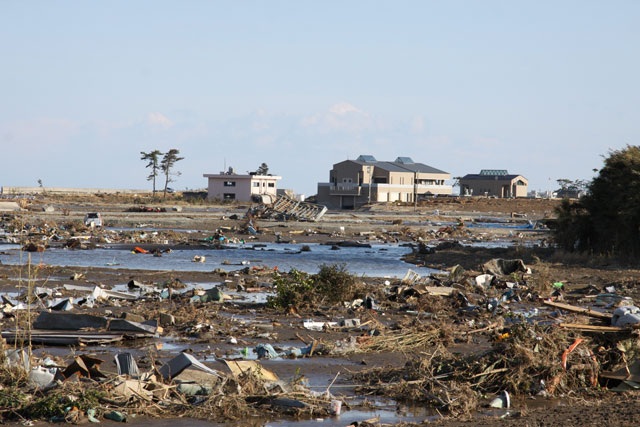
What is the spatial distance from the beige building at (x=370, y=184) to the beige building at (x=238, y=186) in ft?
24.5

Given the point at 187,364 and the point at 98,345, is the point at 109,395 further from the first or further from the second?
the point at 98,345

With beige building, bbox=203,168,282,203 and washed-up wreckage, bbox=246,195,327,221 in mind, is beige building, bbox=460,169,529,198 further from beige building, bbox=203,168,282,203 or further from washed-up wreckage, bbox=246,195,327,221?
washed-up wreckage, bbox=246,195,327,221

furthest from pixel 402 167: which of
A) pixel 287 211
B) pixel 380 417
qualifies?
pixel 380 417

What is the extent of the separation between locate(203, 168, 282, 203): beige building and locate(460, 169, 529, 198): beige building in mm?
41115

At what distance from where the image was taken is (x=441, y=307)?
53.6 feet

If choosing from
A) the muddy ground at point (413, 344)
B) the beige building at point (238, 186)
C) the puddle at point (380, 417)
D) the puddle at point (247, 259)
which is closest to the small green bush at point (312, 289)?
the muddy ground at point (413, 344)

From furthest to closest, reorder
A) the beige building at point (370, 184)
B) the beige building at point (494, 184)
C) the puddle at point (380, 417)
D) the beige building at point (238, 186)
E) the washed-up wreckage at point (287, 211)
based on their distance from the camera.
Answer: the beige building at point (494, 184) → the beige building at point (370, 184) → the beige building at point (238, 186) → the washed-up wreckage at point (287, 211) → the puddle at point (380, 417)

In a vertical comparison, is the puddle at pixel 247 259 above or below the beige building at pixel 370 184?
below

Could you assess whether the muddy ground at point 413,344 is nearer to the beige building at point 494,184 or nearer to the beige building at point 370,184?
the beige building at point 370,184

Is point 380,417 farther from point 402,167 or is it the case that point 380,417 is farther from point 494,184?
point 494,184

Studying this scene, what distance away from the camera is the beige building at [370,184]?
9606 centimetres

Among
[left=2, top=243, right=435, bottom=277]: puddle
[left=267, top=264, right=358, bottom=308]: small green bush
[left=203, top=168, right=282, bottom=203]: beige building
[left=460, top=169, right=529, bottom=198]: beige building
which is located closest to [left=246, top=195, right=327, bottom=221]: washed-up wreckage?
[left=2, top=243, right=435, bottom=277]: puddle

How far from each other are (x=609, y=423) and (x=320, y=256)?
24.7 meters

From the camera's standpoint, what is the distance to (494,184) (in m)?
124
